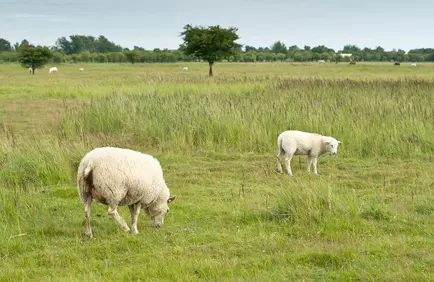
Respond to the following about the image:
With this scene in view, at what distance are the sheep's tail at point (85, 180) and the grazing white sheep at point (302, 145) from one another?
493 centimetres

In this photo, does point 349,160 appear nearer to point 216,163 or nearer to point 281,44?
point 216,163

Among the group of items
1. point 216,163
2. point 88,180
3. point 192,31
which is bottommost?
point 216,163

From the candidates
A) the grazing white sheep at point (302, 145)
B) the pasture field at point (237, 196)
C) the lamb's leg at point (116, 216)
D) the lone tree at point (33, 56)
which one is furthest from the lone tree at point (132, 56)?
the lamb's leg at point (116, 216)

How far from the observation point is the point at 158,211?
23.2ft

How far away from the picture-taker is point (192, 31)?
5003 cm

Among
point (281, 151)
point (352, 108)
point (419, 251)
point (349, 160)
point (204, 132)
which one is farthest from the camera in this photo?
point (352, 108)

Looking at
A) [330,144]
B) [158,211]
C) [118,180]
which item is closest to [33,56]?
[330,144]

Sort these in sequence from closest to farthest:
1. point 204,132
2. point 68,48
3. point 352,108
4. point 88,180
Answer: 1. point 88,180
2. point 204,132
3. point 352,108
4. point 68,48

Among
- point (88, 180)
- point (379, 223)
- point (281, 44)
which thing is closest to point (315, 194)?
point (379, 223)

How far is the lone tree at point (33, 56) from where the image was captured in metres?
60.5

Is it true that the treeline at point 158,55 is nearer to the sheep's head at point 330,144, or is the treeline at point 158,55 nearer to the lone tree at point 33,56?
the lone tree at point 33,56

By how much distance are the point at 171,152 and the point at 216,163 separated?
1504mm

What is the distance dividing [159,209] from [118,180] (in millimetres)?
963

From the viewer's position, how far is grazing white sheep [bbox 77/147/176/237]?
6289mm
